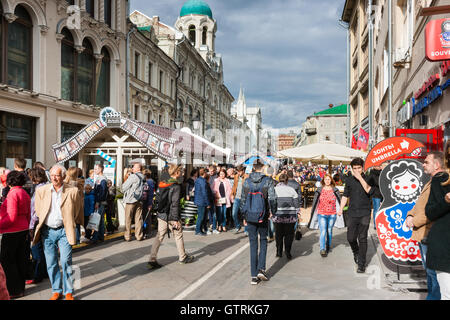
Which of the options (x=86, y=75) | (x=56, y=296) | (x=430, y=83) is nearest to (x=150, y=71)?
(x=86, y=75)

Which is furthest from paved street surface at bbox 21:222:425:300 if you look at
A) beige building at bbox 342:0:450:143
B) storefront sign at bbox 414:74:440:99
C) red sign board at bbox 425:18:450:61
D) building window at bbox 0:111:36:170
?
building window at bbox 0:111:36:170

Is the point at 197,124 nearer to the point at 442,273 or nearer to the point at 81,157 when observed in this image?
the point at 81,157

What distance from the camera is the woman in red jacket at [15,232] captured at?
16.2ft

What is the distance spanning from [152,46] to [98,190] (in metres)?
18.4

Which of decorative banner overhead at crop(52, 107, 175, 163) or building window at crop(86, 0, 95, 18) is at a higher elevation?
building window at crop(86, 0, 95, 18)

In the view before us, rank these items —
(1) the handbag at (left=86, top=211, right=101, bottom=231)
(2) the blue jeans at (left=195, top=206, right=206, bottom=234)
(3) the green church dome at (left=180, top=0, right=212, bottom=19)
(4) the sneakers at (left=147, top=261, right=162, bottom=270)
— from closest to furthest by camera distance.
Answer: (4) the sneakers at (left=147, top=261, right=162, bottom=270)
(1) the handbag at (left=86, top=211, right=101, bottom=231)
(2) the blue jeans at (left=195, top=206, right=206, bottom=234)
(3) the green church dome at (left=180, top=0, right=212, bottom=19)

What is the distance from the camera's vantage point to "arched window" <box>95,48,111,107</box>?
1928 centimetres

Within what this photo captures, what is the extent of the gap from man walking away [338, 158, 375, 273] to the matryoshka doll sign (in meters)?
0.53

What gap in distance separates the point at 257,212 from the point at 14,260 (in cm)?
352

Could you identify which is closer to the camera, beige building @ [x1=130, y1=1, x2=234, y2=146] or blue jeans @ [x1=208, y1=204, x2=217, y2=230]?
blue jeans @ [x1=208, y1=204, x2=217, y2=230]

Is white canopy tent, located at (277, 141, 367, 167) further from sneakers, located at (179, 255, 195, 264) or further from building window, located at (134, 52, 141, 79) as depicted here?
building window, located at (134, 52, 141, 79)

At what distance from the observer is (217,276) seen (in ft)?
20.3

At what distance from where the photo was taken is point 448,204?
11.1 feet
